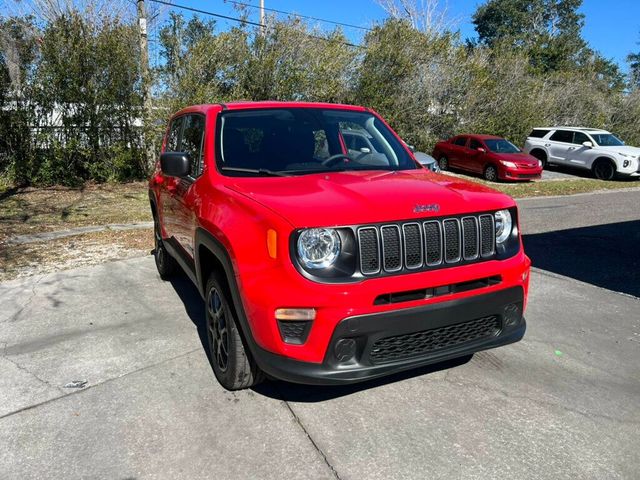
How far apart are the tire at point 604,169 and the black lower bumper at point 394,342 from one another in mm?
17983

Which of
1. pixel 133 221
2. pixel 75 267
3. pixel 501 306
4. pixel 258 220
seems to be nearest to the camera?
pixel 258 220

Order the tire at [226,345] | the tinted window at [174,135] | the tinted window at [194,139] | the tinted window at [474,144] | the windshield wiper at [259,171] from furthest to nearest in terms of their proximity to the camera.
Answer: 1. the tinted window at [474,144]
2. the tinted window at [174,135]
3. the tinted window at [194,139]
4. the windshield wiper at [259,171]
5. the tire at [226,345]

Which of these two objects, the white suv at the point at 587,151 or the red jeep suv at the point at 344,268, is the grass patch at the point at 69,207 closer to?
the red jeep suv at the point at 344,268

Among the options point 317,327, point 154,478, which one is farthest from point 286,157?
point 154,478

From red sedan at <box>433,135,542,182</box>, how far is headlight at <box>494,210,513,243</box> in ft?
46.1

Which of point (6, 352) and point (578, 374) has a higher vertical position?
point (578, 374)

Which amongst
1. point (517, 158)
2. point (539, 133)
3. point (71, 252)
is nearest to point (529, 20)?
point (539, 133)

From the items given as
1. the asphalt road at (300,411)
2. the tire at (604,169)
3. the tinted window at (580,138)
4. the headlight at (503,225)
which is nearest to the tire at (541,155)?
the tinted window at (580,138)

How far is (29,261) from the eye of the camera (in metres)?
6.60

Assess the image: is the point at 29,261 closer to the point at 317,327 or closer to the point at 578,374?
the point at 317,327

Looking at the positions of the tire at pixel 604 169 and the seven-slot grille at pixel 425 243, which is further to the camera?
the tire at pixel 604 169

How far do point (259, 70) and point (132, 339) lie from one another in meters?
11.9

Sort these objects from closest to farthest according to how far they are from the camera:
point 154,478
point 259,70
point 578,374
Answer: point 154,478 < point 578,374 < point 259,70

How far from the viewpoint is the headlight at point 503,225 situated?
10.7 ft
